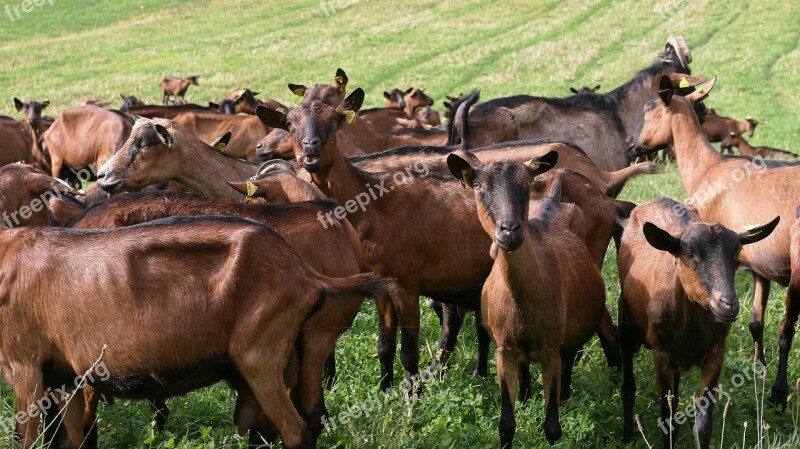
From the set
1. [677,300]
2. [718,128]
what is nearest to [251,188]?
[677,300]

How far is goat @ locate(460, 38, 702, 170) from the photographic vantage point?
35.5 feet

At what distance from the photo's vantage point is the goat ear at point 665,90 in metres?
9.19

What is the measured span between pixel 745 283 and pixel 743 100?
23.7 metres

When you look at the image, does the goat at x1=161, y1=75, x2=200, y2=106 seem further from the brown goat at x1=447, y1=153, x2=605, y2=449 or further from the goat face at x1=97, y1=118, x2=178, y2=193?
the brown goat at x1=447, y1=153, x2=605, y2=449

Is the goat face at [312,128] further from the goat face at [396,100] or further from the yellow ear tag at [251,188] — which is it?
the goat face at [396,100]

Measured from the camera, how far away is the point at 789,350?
24.7 ft

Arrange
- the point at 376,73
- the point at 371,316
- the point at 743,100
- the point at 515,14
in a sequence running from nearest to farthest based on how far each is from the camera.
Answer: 1. the point at 371,316
2. the point at 743,100
3. the point at 376,73
4. the point at 515,14

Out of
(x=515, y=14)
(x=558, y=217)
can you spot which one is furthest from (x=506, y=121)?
(x=515, y=14)

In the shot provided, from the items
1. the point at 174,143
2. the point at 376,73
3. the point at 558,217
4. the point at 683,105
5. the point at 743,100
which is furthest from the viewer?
the point at 376,73

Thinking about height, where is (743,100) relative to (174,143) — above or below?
below

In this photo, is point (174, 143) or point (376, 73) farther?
point (376, 73)

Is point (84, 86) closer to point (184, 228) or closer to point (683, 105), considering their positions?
point (683, 105)

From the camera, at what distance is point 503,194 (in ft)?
18.8

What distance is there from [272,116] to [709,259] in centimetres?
374
